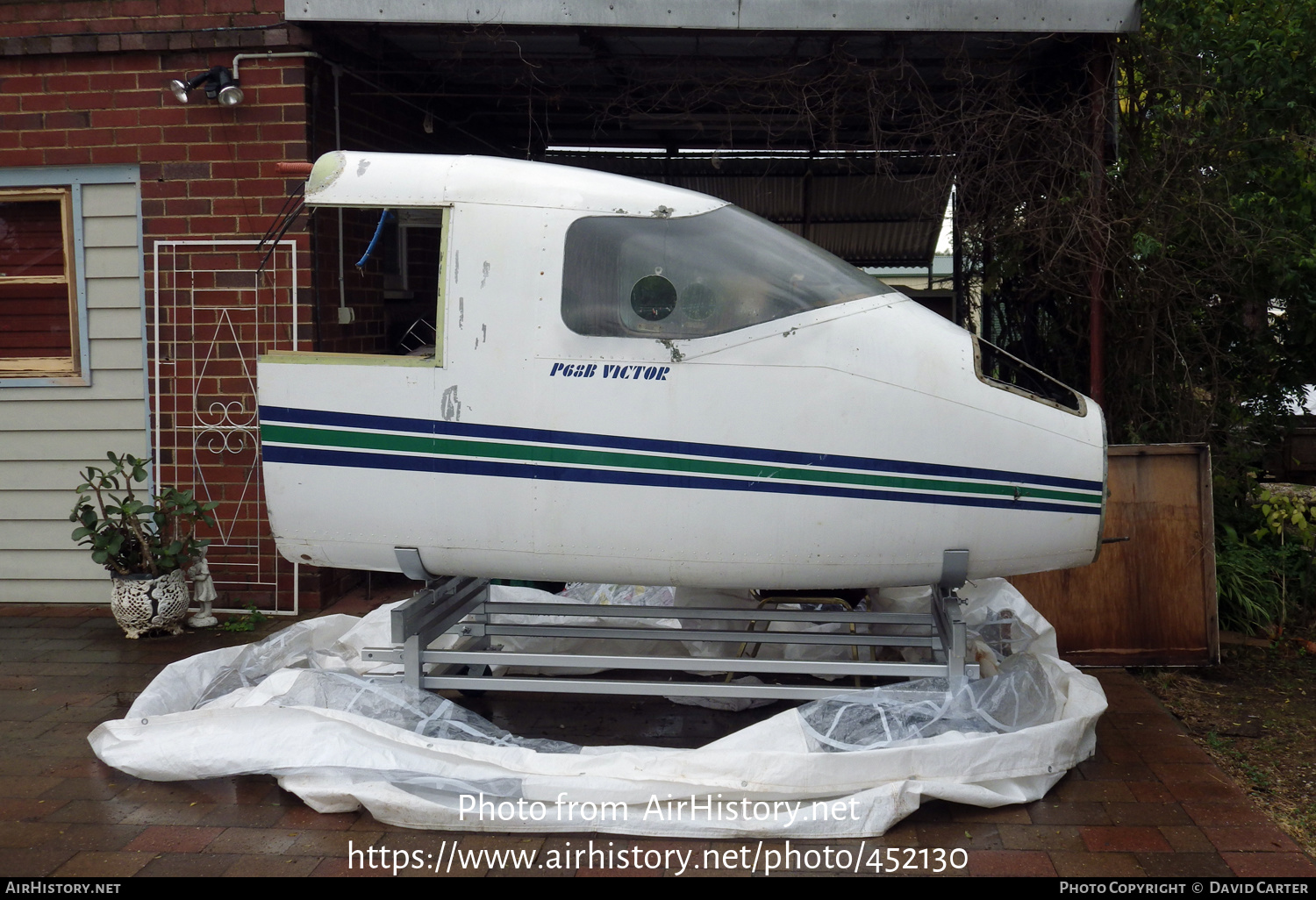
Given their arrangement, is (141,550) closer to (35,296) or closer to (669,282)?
(35,296)

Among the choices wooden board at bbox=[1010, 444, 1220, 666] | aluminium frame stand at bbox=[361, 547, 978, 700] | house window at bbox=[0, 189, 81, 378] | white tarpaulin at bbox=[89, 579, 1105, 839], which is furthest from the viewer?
house window at bbox=[0, 189, 81, 378]

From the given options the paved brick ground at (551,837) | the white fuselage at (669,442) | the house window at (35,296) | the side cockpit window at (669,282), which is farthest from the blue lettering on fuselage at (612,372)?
the house window at (35,296)

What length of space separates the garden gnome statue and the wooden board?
4811 mm

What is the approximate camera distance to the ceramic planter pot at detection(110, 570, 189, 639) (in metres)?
6.54

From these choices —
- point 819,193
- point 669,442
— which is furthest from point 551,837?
point 819,193

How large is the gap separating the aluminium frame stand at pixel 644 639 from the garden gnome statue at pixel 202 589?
2.12 metres

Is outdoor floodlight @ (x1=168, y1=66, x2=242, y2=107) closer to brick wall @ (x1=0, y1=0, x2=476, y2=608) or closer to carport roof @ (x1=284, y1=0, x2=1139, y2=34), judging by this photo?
brick wall @ (x1=0, y1=0, x2=476, y2=608)

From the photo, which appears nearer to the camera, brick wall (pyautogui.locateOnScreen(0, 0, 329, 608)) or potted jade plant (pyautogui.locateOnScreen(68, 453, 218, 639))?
potted jade plant (pyautogui.locateOnScreen(68, 453, 218, 639))

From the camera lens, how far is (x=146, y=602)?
6551mm

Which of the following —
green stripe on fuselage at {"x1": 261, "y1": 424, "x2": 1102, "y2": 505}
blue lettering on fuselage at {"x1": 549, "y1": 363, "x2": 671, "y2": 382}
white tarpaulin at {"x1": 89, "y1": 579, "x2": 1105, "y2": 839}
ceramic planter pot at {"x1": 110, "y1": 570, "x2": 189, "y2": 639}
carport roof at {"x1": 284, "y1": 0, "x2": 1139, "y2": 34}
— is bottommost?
white tarpaulin at {"x1": 89, "y1": 579, "x2": 1105, "y2": 839}

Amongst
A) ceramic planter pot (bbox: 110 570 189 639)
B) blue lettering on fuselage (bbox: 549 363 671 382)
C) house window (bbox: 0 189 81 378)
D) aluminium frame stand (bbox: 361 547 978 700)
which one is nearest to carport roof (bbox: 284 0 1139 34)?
blue lettering on fuselage (bbox: 549 363 671 382)

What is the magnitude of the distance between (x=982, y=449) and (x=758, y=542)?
0.98 m

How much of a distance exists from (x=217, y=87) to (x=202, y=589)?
3.04 meters

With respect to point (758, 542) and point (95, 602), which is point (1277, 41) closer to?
point (758, 542)
